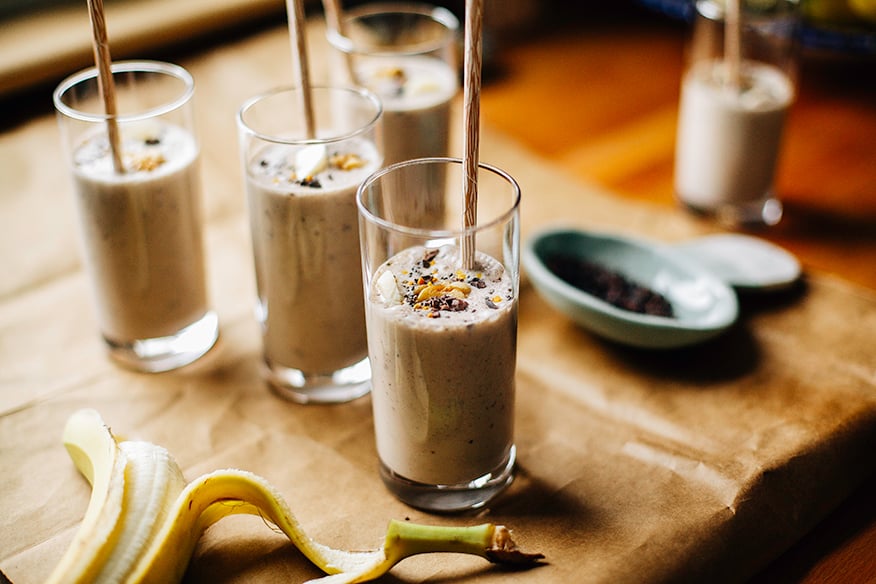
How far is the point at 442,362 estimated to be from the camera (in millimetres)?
789

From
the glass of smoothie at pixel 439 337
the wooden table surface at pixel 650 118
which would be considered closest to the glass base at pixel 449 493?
the glass of smoothie at pixel 439 337

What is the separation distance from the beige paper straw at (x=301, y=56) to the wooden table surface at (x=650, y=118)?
2.02 feet

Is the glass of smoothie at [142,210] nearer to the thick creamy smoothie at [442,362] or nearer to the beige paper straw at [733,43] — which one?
the thick creamy smoothie at [442,362]

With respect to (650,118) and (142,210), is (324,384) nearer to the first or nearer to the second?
(142,210)

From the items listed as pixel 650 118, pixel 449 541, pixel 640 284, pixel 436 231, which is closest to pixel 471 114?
pixel 436 231

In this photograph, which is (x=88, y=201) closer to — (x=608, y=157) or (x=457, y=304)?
(x=457, y=304)

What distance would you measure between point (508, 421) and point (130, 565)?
0.35 meters

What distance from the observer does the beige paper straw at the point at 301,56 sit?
0.89 metres

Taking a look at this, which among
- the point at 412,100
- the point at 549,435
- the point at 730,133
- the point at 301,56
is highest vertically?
the point at 301,56

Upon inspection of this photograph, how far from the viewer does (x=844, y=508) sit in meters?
0.91

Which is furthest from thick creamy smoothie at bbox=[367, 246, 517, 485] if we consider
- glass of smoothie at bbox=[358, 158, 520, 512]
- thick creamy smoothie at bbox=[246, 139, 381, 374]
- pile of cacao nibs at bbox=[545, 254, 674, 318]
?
pile of cacao nibs at bbox=[545, 254, 674, 318]

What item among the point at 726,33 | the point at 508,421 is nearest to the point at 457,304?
the point at 508,421

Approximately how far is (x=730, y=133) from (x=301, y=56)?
2.17ft

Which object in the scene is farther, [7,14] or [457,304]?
[7,14]
